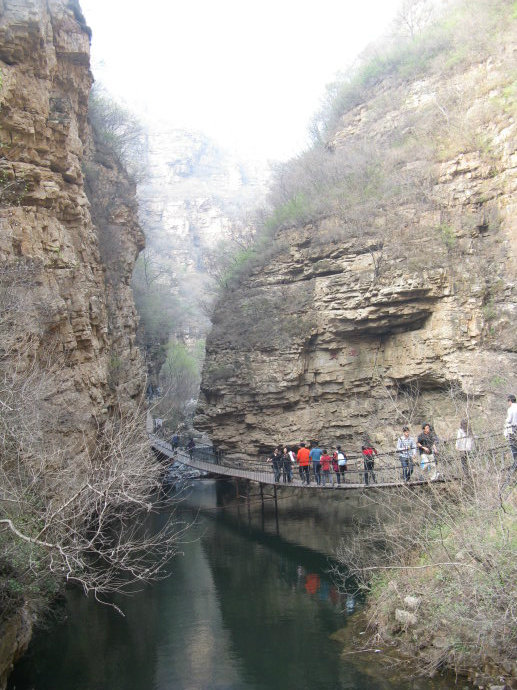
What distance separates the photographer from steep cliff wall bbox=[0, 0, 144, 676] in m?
11.7

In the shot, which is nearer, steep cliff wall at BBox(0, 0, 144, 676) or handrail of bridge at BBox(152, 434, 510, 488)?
steep cliff wall at BBox(0, 0, 144, 676)

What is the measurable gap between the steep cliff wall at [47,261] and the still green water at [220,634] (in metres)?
1.76

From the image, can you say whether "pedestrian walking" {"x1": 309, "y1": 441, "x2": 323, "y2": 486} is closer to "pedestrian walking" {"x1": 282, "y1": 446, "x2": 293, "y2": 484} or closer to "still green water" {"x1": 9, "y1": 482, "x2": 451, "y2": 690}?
"pedestrian walking" {"x1": 282, "y1": 446, "x2": 293, "y2": 484}

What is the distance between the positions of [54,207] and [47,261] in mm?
1776

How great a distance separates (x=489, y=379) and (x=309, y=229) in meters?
10.7

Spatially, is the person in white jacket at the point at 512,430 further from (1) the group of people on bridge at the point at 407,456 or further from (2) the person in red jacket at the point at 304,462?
(2) the person in red jacket at the point at 304,462

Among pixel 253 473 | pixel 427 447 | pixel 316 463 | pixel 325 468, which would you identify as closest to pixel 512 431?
pixel 427 447

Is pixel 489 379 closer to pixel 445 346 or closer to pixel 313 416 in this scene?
pixel 445 346

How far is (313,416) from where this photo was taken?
77.3 ft

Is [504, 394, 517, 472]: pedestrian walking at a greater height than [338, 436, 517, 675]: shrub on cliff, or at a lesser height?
greater

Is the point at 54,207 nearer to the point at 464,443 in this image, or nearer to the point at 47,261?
the point at 47,261

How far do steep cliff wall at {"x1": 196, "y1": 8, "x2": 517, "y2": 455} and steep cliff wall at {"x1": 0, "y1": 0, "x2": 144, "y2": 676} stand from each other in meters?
7.46

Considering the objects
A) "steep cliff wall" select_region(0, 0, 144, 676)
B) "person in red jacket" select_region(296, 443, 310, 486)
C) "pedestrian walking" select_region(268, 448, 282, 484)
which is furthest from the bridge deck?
"steep cliff wall" select_region(0, 0, 144, 676)

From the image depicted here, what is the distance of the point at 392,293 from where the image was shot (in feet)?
69.6
